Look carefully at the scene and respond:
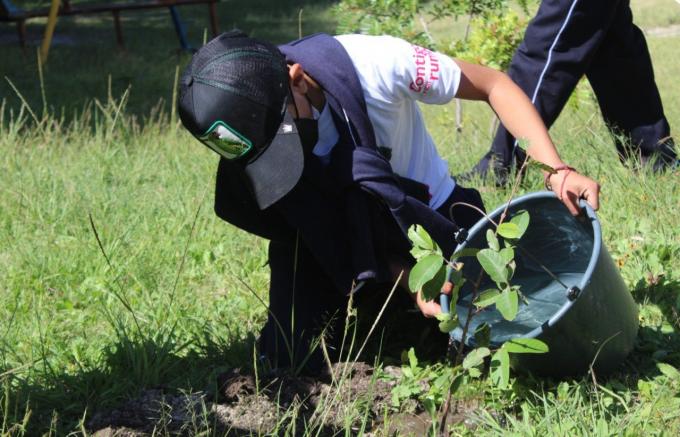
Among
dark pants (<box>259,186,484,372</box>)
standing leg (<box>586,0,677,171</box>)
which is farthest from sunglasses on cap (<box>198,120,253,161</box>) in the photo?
standing leg (<box>586,0,677,171</box>)

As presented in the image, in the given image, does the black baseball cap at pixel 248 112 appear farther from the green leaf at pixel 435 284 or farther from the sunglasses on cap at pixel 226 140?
the green leaf at pixel 435 284

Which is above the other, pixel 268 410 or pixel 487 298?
pixel 487 298

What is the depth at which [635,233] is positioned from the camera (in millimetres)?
3562

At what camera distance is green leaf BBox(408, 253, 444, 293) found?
2.19 metres

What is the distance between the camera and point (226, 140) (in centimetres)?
250

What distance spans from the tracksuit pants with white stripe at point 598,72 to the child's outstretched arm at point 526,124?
1215mm

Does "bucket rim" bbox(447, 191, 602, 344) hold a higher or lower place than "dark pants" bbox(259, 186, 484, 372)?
higher

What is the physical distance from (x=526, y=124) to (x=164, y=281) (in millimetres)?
1539

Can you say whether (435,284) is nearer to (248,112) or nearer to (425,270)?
(425,270)

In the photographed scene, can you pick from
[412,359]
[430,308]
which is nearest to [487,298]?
[430,308]

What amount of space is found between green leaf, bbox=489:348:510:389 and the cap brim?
649 mm

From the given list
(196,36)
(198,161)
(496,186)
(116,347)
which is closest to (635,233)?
(496,186)

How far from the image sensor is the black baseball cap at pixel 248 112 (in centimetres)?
247

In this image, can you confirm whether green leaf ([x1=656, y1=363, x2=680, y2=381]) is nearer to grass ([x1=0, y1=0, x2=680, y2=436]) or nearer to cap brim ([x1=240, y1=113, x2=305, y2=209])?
grass ([x1=0, y1=0, x2=680, y2=436])
